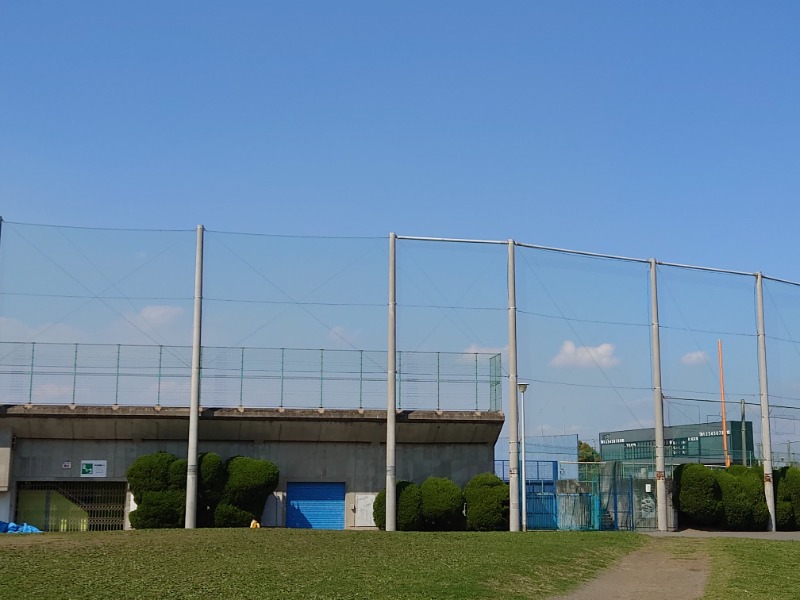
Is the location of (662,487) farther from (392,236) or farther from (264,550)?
(264,550)

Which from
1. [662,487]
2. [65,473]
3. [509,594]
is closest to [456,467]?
[662,487]

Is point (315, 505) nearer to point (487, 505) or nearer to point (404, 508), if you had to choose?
point (404, 508)

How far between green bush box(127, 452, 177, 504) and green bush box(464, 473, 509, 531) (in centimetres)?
1031

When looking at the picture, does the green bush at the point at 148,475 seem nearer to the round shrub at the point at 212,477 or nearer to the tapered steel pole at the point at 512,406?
the round shrub at the point at 212,477

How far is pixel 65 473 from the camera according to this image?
3491cm

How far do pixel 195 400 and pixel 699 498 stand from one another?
62.5 feet

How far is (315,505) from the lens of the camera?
119ft

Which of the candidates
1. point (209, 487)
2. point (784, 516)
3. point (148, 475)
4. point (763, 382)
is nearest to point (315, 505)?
point (209, 487)

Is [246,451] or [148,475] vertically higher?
[246,451]

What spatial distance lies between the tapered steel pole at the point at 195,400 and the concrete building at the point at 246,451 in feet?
4.26

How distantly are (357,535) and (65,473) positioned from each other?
464 inches

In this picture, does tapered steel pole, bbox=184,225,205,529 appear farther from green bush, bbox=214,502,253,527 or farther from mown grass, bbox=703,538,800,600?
mown grass, bbox=703,538,800,600

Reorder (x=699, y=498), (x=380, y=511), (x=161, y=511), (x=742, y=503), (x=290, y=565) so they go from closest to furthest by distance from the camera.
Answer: (x=290, y=565) → (x=161, y=511) → (x=380, y=511) → (x=699, y=498) → (x=742, y=503)

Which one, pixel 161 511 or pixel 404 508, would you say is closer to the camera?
pixel 161 511
